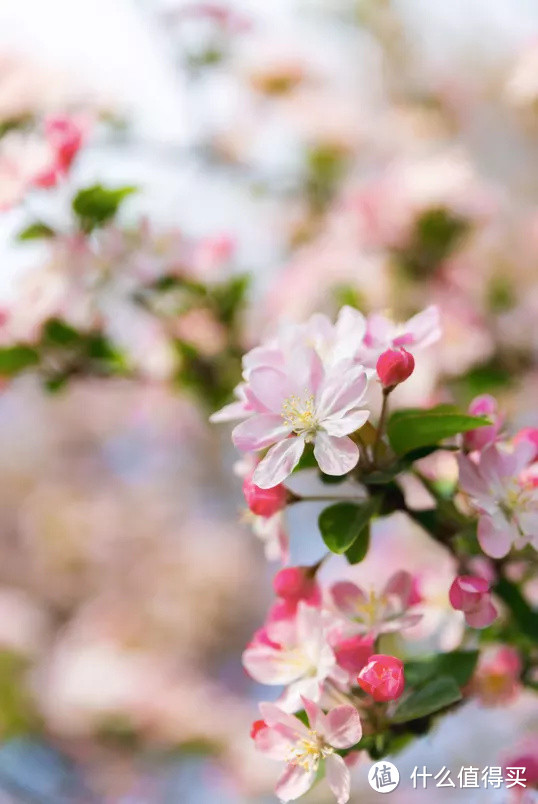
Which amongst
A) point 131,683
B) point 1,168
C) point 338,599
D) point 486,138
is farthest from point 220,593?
point 338,599

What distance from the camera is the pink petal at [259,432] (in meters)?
0.46

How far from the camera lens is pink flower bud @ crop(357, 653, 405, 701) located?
0.43 m

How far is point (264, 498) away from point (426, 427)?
9 centimetres

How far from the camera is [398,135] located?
1.46 metres

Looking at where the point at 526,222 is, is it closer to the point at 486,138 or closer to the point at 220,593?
the point at 486,138

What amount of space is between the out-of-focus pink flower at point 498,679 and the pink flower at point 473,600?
0.32ft

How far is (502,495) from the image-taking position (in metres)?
0.47

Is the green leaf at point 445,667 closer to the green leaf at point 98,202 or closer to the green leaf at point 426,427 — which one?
the green leaf at point 426,427

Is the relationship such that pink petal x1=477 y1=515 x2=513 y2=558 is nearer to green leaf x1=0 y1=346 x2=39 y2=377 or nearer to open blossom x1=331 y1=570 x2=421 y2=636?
open blossom x1=331 y1=570 x2=421 y2=636

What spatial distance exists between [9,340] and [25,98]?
25 cm

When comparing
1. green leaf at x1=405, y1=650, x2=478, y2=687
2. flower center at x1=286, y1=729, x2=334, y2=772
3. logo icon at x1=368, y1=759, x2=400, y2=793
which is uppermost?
green leaf at x1=405, y1=650, x2=478, y2=687

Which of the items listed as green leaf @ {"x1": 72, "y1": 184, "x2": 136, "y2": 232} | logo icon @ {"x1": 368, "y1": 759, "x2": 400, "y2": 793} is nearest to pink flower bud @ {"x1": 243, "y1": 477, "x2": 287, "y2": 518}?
logo icon @ {"x1": 368, "y1": 759, "x2": 400, "y2": 793}

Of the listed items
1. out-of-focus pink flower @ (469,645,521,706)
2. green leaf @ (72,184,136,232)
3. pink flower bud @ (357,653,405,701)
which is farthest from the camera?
green leaf @ (72,184,136,232)

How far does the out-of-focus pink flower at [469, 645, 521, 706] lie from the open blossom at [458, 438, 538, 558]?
0.39ft
